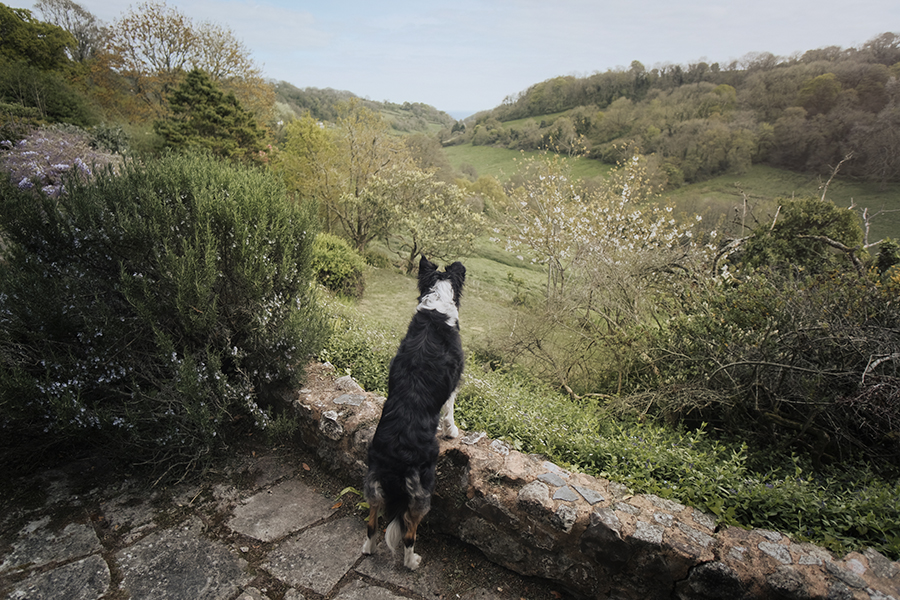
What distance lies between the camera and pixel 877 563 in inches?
77.8

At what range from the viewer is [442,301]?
299 centimetres

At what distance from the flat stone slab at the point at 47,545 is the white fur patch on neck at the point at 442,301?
2.50m

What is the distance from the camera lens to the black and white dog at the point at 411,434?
2.26 meters

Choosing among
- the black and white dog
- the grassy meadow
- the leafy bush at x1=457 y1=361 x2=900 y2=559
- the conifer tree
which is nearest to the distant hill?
the conifer tree

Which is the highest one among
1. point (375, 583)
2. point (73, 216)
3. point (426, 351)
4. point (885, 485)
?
point (73, 216)

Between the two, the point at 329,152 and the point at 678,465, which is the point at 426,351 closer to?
the point at 678,465

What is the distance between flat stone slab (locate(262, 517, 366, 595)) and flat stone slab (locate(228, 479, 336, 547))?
0.11m

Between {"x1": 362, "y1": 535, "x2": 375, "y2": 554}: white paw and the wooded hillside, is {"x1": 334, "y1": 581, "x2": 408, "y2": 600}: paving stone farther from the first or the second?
the wooded hillside

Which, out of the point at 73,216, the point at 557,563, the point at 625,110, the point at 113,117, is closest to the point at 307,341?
the point at 73,216

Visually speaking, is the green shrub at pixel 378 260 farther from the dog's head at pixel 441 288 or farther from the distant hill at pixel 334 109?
the distant hill at pixel 334 109

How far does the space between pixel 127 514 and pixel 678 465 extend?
12.5ft

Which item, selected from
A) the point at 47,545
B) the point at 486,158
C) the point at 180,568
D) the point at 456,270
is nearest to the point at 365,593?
the point at 180,568

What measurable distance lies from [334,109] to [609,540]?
95.7ft

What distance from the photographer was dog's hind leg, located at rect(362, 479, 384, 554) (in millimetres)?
2299
